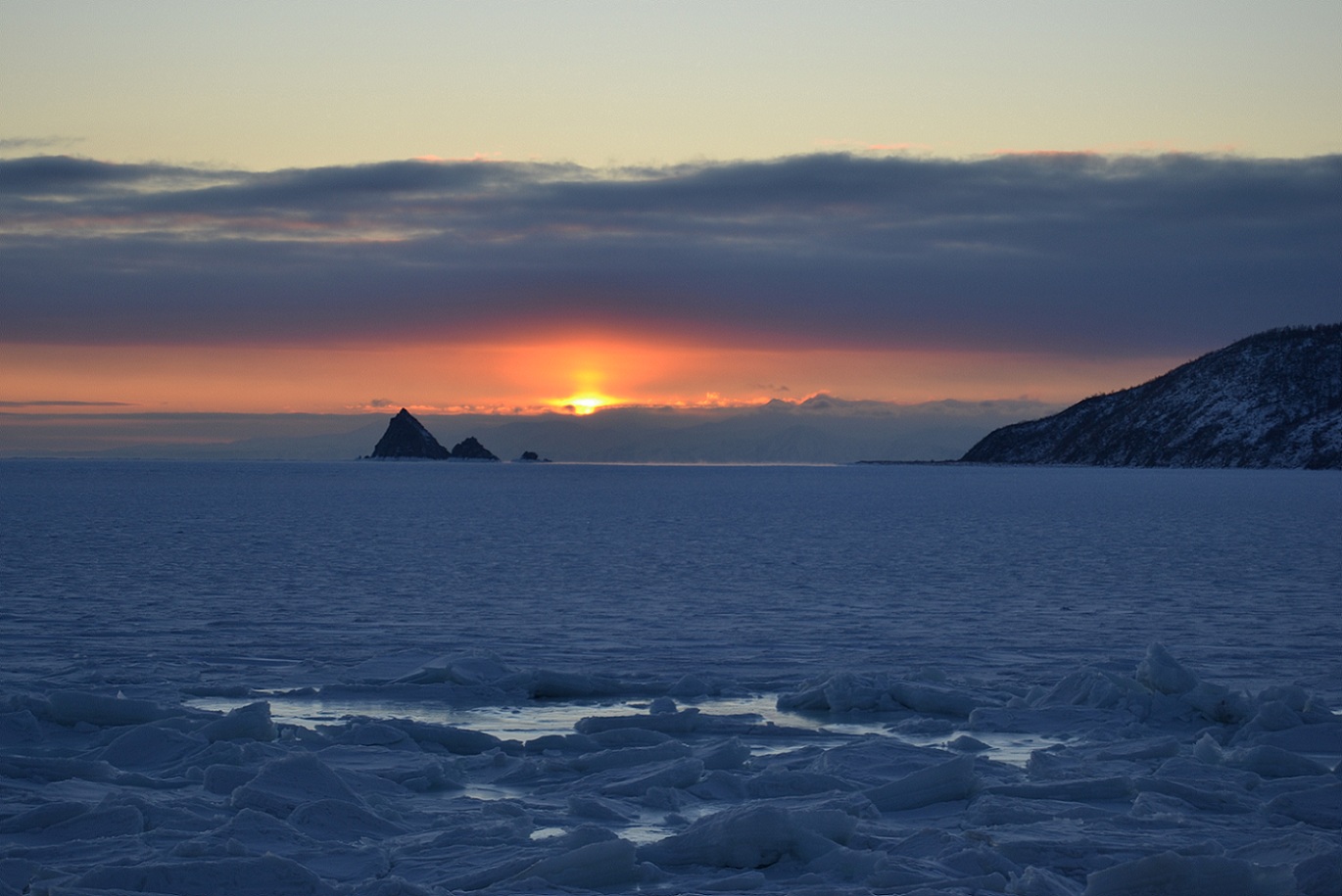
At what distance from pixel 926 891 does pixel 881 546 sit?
4219cm

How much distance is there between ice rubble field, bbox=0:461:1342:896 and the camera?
34.1ft

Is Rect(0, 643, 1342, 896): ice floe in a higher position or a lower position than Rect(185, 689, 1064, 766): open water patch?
higher

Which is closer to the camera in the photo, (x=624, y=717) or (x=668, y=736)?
(x=668, y=736)

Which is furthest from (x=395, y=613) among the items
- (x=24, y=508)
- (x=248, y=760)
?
(x=24, y=508)

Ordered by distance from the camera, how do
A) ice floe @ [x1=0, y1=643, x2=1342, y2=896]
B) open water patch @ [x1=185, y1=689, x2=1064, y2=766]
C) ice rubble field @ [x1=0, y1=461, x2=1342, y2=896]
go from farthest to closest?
open water patch @ [x1=185, y1=689, x2=1064, y2=766] → ice rubble field @ [x1=0, y1=461, x2=1342, y2=896] → ice floe @ [x1=0, y1=643, x2=1342, y2=896]

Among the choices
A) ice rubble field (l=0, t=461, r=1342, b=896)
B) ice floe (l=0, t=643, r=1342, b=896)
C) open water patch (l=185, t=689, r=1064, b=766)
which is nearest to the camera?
ice floe (l=0, t=643, r=1342, b=896)

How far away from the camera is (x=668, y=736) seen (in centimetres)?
1498

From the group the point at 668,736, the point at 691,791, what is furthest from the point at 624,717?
the point at 691,791

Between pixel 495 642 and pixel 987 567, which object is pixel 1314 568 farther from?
pixel 495 642

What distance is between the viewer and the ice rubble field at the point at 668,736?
10406 millimetres

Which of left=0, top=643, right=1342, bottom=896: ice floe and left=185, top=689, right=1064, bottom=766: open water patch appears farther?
left=185, top=689, right=1064, bottom=766: open water patch

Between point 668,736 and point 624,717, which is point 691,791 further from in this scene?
point 624,717

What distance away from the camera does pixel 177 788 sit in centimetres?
1259

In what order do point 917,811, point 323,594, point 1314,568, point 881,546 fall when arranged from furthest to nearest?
1. point 881,546
2. point 1314,568
3. point 323,594
4. point 917,811
